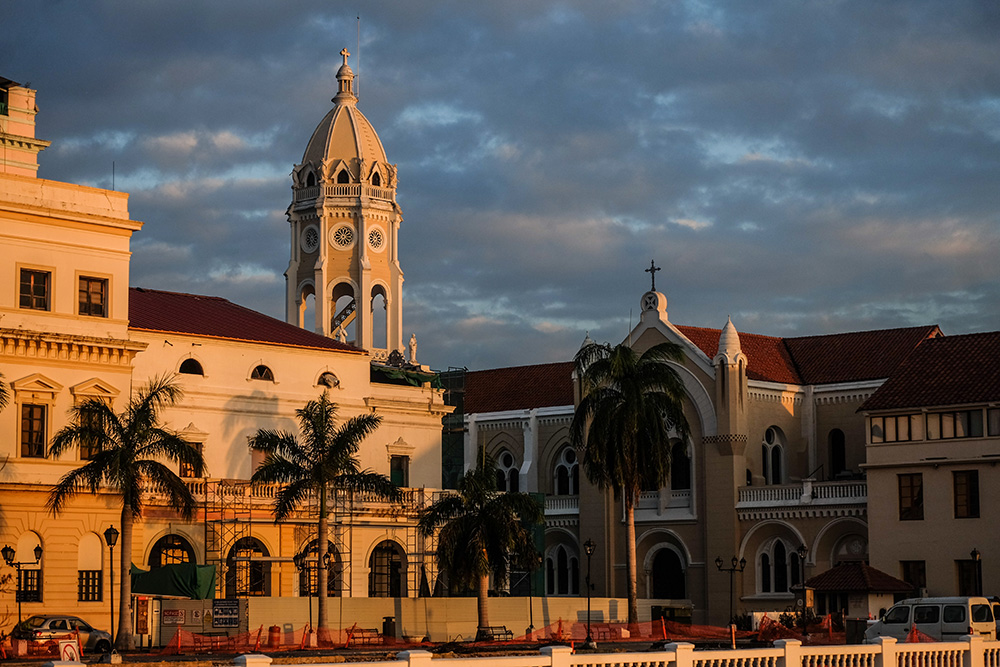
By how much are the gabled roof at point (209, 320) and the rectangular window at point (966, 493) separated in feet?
80.7

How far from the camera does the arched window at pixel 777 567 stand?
→ 67.4 m

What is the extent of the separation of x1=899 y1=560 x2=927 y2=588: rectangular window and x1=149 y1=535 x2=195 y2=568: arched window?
27032 mm

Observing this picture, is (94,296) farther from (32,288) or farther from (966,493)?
(966,493)

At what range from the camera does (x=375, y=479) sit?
5491 centimetres

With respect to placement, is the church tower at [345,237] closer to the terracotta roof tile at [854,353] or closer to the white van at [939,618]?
the terracotta roof tile at [854,353]

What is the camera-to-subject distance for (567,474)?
78312 mm

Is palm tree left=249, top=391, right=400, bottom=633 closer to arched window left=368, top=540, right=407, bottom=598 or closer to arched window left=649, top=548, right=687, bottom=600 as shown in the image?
arched window left=368, top=540, right=407, bottom=598

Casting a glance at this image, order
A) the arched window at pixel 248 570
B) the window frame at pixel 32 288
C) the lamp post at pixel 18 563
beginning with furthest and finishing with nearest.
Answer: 1. the arched window at pixel 248 570
2. the window frame at pixel 32 288
3. the lamp post at pixel 18 563

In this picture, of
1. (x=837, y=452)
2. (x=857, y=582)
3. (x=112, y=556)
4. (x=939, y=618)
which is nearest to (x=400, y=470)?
(x=112, y=556)

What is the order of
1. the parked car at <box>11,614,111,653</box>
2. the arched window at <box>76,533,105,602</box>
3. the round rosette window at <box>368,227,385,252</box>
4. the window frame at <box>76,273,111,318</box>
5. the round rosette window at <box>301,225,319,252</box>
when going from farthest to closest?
the round rosette window at <box>301,225,319,252</box>
the round rosette window at <box>368,227,385,252</box>
the window frame at <box>76,273,111,318</box>
the arched window at <box>76,533,105,602</box>
the parked car at <box>11,614,111,653</box>

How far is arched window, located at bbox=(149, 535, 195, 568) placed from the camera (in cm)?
5478

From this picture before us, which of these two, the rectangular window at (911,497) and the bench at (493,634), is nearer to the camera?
the bench at (493,634)

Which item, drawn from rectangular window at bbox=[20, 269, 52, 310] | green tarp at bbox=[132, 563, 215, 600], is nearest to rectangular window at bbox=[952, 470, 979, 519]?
green tarp at bbox=[132, 563, 215, 600]

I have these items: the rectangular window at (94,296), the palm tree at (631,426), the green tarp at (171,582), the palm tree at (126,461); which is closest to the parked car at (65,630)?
the palm tree at (126,461)
